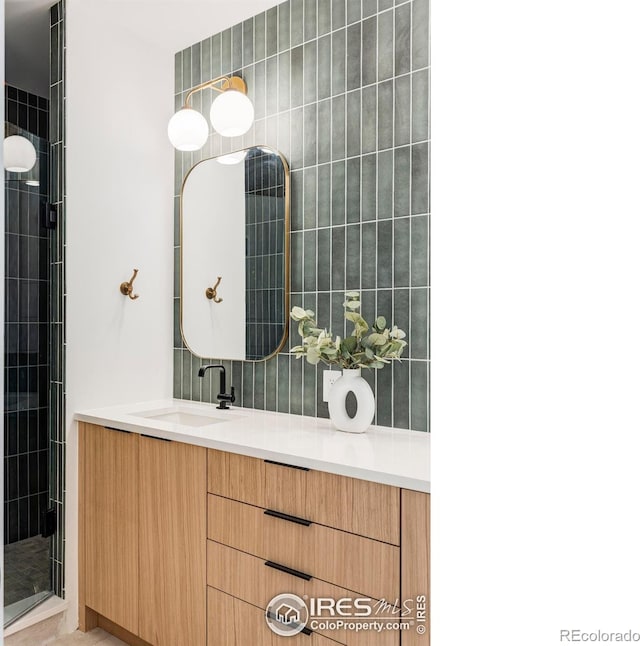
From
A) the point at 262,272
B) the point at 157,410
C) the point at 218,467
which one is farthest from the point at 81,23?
the point at 218,467

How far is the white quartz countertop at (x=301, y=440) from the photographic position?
4.37ft

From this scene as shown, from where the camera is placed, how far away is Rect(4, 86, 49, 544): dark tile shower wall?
6.77 ft

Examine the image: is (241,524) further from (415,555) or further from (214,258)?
(214,258)

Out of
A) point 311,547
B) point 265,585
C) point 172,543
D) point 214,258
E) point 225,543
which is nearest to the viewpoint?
point 311,547

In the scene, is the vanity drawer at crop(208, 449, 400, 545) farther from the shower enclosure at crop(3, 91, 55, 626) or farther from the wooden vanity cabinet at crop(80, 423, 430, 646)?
the shower enclosure at crop(3, 91, 55, 626)

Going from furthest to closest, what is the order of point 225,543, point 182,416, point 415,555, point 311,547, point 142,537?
1. point 182,416
2. point 142,537
3. point 225,543
4. point 311,547
5. point 415,555

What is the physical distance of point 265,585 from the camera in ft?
5.00

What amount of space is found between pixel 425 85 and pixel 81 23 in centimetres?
148

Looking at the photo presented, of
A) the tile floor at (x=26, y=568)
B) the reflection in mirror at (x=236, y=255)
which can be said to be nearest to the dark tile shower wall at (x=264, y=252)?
the reflection in mirror at (x=236, y=255)

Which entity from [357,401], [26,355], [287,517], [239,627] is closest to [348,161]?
[357,401]

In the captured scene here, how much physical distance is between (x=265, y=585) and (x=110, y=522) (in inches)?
32.7

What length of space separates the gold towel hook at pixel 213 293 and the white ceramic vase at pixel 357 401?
855 millimetres

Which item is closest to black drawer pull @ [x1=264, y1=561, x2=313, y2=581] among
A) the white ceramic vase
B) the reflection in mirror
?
the white ceramic vase
